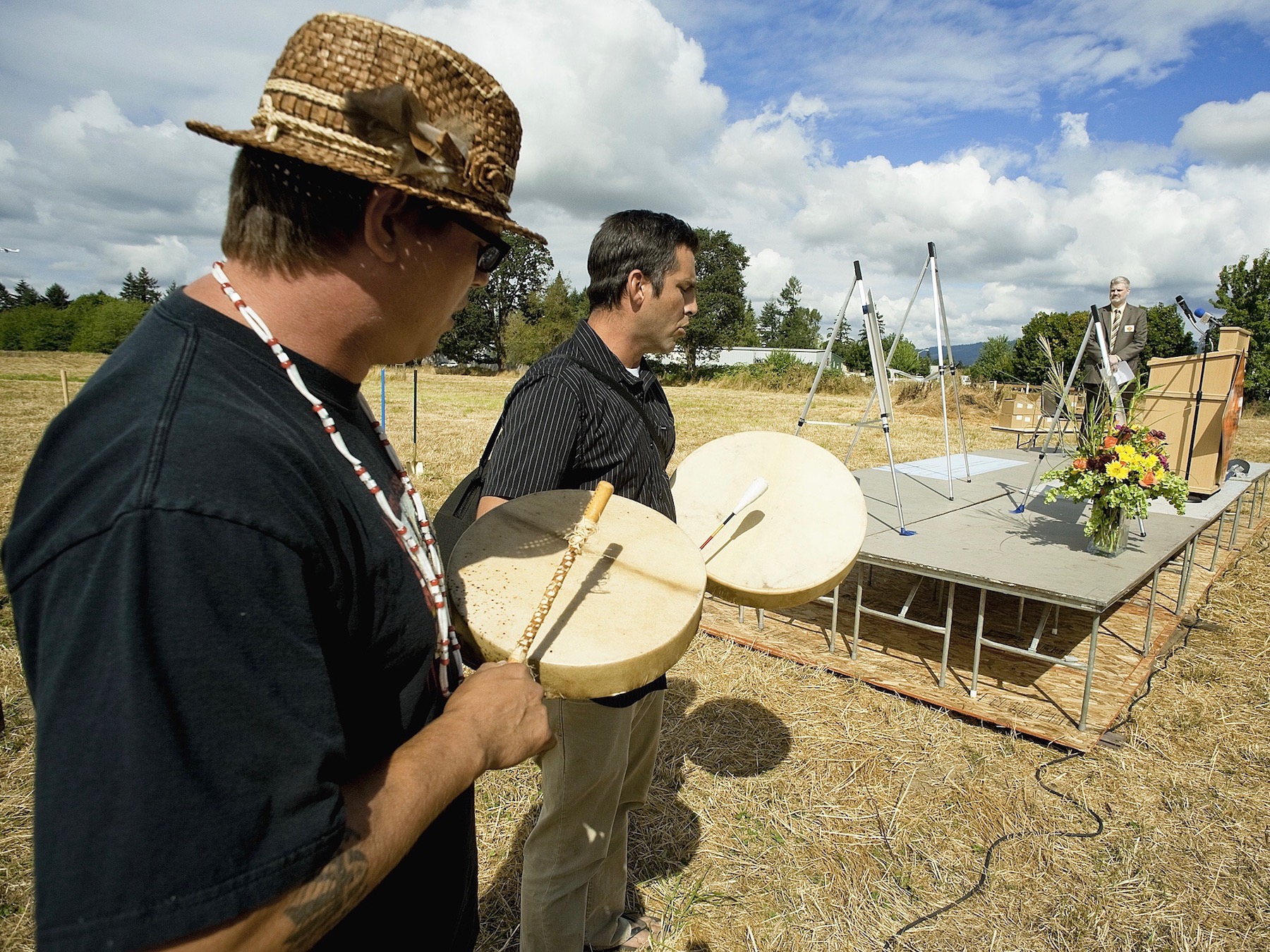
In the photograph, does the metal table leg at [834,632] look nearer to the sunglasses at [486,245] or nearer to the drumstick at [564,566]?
the drumstick at [564,566]

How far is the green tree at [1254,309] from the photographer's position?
76.6 ft

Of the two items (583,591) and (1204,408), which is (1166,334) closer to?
(1204,408)

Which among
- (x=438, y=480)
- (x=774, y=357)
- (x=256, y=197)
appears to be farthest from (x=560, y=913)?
(x=774, y=357)

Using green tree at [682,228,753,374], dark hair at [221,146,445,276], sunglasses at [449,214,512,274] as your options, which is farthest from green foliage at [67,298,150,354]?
dark hair at [221,146,445,276]

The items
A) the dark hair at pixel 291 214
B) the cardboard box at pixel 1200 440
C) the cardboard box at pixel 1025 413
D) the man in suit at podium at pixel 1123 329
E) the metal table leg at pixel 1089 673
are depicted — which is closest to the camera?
the dark hair at pixel 291 214

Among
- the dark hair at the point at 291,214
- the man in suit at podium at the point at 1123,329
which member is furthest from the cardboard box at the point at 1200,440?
the dark hair at the point at 291,214

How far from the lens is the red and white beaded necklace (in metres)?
0.86

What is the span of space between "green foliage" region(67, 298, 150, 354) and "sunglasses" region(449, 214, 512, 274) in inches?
2155

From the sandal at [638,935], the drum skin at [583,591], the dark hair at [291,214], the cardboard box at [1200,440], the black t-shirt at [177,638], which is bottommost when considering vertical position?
the sandal at [638,935]

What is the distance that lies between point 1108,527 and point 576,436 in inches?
164

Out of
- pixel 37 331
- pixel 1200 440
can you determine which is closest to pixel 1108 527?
pixel 1200 440

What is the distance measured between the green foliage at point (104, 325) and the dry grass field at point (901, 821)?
53205 mm

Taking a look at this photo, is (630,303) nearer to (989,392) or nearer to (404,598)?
(404,598)

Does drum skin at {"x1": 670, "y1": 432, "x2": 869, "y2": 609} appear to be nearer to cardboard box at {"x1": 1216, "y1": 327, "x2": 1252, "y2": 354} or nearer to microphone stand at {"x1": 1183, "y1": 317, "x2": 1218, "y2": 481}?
microphone stand at {"x1": 1183, "y1": 317, "x2": 1218, "y2": 481}
